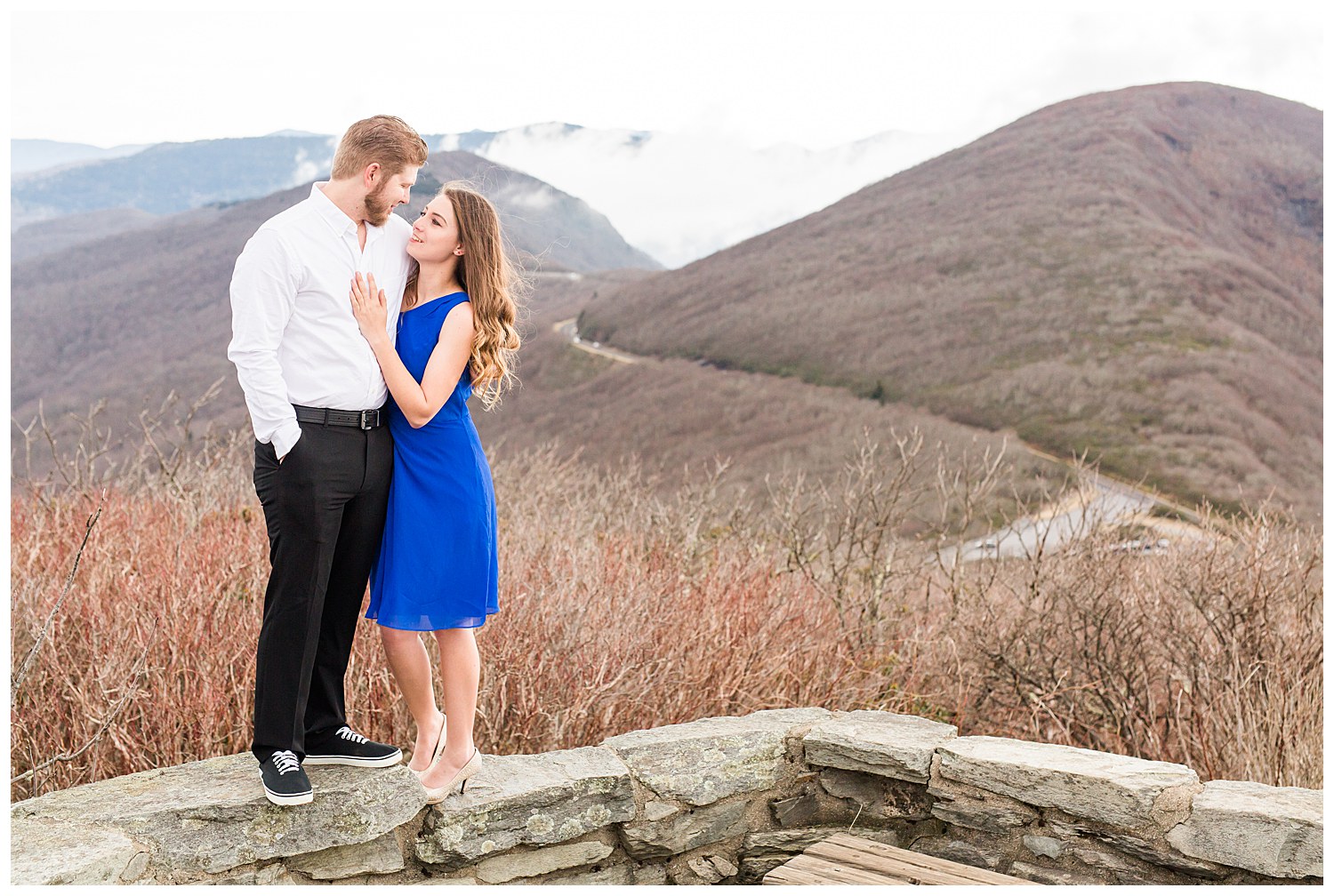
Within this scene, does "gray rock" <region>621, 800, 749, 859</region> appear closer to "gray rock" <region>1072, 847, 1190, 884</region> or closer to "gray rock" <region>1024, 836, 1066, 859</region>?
"gray rock" <region>1024, 836, 1066, 859</region>

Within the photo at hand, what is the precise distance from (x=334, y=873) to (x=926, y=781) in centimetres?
181

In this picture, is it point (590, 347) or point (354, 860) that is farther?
point (590, 347)

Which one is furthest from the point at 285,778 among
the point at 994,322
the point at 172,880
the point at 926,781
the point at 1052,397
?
the point at 994,322

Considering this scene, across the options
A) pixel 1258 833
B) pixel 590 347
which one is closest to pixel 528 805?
pixel 1258 833

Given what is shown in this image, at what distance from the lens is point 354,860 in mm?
2881

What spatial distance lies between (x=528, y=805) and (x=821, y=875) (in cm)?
86

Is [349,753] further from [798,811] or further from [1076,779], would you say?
[1076,779]

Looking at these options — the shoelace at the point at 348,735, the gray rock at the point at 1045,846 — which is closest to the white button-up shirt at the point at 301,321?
the shoelace at the point at 348,735

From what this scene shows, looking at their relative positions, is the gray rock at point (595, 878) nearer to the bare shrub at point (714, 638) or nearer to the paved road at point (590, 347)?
the bare shrub at point (714, 638)

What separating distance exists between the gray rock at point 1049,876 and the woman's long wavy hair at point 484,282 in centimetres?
216

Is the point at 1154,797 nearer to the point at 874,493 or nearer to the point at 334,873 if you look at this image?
the point at 334,873

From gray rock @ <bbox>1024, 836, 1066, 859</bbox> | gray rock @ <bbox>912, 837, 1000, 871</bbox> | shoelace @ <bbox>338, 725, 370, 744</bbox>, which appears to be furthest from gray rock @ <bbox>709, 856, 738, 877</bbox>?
shoelace @ <bbox>338, 725, 370, 744</bbox>

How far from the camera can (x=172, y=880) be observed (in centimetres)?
258

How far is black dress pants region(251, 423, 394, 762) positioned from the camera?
8.55 ft
